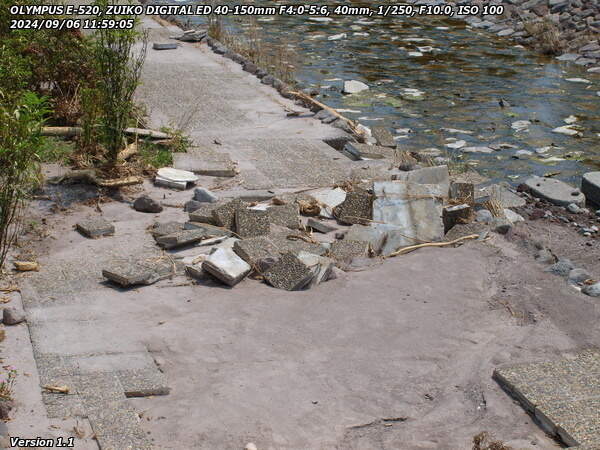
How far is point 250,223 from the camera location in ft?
19.5

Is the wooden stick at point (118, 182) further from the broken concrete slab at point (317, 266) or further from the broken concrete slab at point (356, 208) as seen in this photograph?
the broken concrete slab at point (317, 266)

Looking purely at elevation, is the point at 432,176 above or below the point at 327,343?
above

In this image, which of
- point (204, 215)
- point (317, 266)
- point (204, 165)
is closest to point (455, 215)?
point (317, 266)

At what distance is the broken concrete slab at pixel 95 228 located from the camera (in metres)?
5.77

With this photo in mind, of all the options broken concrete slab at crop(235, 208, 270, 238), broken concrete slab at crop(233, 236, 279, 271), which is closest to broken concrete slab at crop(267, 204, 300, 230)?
broken concrete slab at crop(235, 208, 270, 238)

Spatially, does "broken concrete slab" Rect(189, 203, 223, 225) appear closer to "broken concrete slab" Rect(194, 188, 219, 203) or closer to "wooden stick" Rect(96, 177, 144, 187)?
"broken concrete slab" Rect(194, 188, 219, 203)

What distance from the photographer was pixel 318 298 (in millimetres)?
5082

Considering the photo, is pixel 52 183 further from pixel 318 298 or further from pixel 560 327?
pixel 560 327

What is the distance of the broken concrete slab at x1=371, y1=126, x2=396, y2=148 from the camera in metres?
8.63

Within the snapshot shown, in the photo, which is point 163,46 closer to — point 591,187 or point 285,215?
point 285,215

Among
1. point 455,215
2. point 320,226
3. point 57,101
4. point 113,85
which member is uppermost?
point 113,85

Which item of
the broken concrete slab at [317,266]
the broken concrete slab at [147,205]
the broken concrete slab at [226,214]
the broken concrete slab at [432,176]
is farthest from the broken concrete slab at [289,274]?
the broken concrete slab at [432,176]

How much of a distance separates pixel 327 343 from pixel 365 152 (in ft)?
12.3

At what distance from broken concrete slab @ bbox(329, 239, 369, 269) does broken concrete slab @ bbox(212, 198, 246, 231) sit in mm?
729
